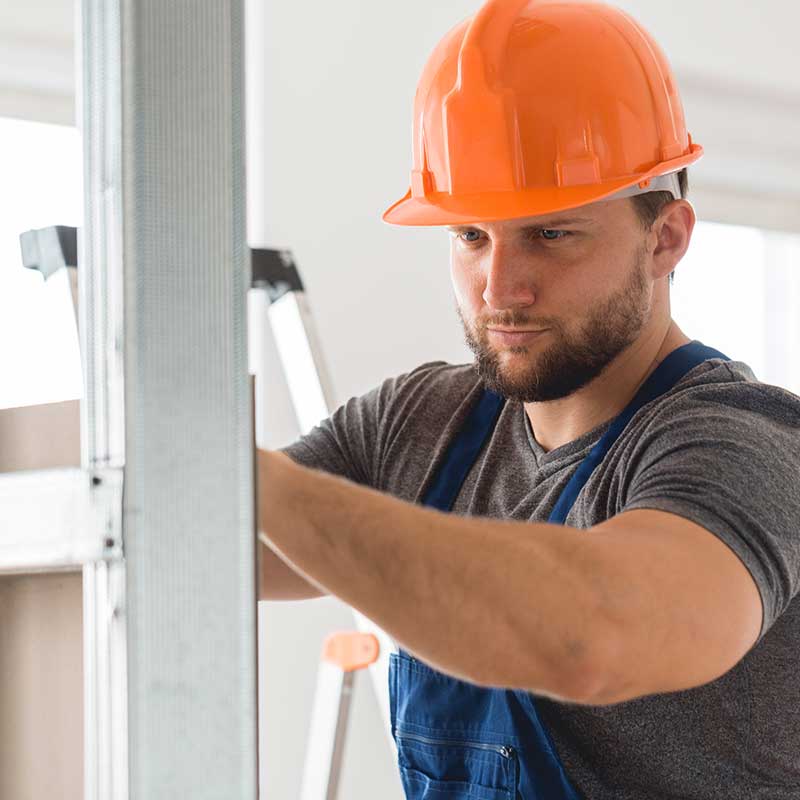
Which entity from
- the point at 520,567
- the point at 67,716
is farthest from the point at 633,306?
the point at 67,716

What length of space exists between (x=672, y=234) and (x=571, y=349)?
0.70ft

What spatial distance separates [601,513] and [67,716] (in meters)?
0.68

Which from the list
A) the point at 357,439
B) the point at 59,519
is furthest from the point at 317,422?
the point at 59,519

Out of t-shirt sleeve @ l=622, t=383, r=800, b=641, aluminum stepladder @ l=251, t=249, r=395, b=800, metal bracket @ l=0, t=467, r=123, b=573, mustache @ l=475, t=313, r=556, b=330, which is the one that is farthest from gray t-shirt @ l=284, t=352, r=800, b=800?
metal bracket @ l=0, t=467, r=123, b=573

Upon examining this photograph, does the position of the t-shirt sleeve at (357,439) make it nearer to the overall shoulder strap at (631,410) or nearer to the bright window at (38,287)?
the overall shoulder strap at (631,410)

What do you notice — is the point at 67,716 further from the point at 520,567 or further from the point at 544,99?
the point at 544,99

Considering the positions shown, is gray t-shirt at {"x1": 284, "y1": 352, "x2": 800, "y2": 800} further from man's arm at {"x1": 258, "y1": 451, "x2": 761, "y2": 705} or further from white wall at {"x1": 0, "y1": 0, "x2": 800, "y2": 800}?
white wall at {"x1": 0, "y1": 0, "x2": 800, "y2": 800}

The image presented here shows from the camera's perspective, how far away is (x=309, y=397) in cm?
187

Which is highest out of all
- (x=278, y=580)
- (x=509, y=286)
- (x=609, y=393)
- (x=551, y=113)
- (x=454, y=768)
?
(x=551, y=113)

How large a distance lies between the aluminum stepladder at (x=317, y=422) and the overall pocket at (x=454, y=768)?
0.45 metres

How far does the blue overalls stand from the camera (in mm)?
1199

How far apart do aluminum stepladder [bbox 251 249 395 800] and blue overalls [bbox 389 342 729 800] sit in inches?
17.0

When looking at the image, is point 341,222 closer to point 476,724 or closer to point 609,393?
→ point 609,393

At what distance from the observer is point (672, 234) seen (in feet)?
4.42
